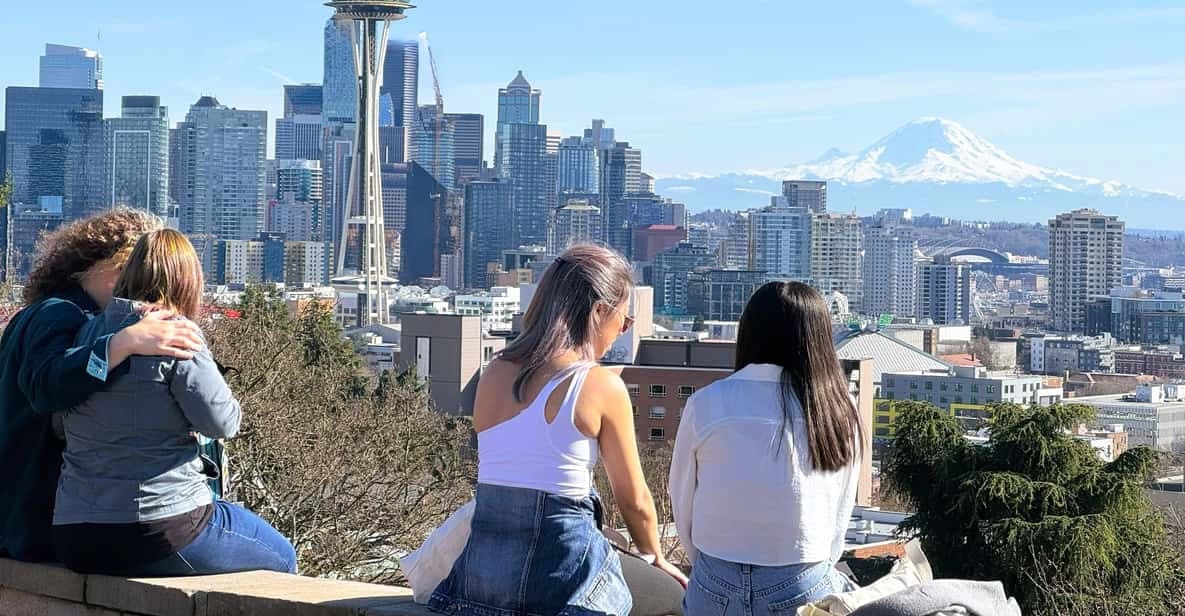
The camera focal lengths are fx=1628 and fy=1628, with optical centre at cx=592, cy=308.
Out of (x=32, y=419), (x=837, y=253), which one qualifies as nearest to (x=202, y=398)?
(x=32, y=419)

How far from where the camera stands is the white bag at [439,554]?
3314 millimetres

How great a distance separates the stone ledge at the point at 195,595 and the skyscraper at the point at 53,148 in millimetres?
184020

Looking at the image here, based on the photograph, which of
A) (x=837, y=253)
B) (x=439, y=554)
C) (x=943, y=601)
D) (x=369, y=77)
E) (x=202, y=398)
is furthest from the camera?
(x=837, y=253)

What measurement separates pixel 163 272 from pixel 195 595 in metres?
0.71

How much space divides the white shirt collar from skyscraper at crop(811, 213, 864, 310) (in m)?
194

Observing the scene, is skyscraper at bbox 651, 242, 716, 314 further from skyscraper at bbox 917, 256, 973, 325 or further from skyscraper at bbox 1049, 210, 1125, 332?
skyscraper at bbox 1049, 210, 1125, 332

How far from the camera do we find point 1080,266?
174 meters

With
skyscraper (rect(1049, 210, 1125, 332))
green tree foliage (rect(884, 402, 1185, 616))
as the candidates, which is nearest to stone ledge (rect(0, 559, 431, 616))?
green tree foliage (rect(884, 402, 1185, 616))

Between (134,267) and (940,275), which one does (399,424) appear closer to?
(134,267)

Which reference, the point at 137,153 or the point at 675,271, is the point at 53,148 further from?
the point at 675,271

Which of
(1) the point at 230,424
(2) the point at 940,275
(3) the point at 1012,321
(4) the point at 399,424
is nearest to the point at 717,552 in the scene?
(1) the point at 230,424

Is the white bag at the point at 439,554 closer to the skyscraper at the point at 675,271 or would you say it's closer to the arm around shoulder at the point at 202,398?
the arm around shoulder at the point at 202,398

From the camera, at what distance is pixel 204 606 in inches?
140

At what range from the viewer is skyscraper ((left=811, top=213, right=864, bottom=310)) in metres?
197
